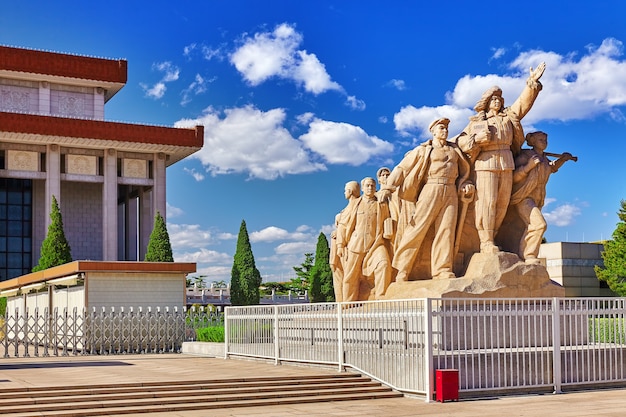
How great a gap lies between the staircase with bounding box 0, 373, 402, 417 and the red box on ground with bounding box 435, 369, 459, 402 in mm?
855

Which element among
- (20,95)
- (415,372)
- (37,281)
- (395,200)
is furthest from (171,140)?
(415,372)

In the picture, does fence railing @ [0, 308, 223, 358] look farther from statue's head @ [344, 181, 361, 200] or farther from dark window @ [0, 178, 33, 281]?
dark window @ [0, 178, 33, 281]

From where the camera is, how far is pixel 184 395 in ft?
33.3

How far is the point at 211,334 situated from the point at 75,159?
68.3 ft

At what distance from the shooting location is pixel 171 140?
38.2m

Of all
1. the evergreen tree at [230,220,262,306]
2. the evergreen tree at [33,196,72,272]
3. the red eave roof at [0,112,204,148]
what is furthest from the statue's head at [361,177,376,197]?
the red eave roof at [0,112,204,148]

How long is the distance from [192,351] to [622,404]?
35.2 feet

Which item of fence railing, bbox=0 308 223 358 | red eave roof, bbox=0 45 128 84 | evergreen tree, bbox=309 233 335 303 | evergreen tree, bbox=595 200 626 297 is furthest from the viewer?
red eave roof, bbox=0 45 128 84

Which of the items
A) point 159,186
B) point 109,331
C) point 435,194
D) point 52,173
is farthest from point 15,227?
point 435,194

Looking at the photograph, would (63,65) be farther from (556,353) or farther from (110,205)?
(556,353)

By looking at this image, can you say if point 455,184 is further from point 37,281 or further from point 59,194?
point 59,194

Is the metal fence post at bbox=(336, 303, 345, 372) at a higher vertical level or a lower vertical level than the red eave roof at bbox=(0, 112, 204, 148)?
lower

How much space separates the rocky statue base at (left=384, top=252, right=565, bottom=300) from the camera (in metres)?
12.0

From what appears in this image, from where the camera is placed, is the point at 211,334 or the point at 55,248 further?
the point at 55,248
